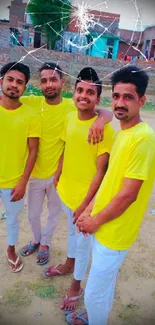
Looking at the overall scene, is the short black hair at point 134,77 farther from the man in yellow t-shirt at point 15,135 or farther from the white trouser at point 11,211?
the white trouser at point 11,211

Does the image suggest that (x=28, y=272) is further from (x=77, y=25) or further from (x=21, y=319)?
(x=77, y=25)

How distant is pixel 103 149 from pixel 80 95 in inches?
15.7

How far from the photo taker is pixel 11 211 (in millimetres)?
2498

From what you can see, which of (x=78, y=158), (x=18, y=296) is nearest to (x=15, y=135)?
(x=78, y=158)

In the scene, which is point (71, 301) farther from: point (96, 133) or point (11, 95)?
point (11, 95)

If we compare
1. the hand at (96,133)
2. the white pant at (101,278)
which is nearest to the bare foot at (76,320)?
the white pant at (101,278)

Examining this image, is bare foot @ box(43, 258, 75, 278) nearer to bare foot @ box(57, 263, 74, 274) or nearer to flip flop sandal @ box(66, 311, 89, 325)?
bare foot @ box(57, 263, 74, 274)

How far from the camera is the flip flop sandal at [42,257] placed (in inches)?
109

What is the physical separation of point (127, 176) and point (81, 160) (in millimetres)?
619

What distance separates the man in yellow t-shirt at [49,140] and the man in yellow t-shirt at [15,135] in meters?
0.12

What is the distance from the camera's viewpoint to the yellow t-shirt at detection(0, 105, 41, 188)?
2.20 metres

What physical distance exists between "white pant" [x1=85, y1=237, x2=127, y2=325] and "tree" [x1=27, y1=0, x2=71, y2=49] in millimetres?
1553

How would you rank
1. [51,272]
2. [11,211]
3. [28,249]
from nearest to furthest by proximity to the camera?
[11,211], [51,272], [28,249]

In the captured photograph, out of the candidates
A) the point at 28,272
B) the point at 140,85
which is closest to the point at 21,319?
the point at 28,272
